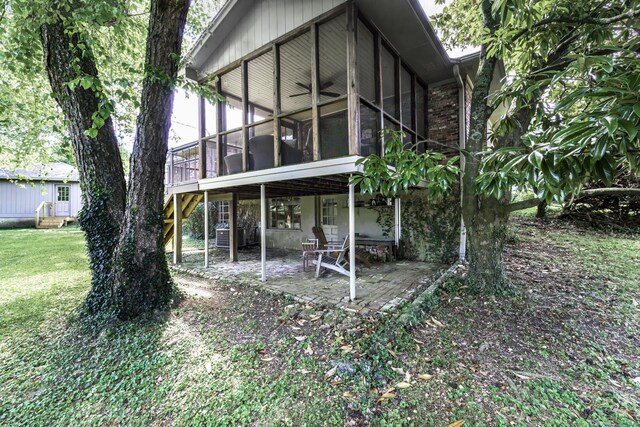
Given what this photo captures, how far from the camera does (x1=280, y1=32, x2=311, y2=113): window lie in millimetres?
5781

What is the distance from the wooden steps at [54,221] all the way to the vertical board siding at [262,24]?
60.1 ft

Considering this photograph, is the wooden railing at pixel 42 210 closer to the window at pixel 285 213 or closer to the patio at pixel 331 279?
the patio at pixel 331 279

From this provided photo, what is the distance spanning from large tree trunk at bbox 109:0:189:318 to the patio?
1899 mm

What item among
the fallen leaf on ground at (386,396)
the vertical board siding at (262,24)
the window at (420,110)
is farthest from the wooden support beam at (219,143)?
the fallen leaf on ground at (386,396)

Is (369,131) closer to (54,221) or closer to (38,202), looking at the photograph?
(54,221)

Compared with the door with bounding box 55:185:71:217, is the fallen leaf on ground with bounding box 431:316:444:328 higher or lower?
lower

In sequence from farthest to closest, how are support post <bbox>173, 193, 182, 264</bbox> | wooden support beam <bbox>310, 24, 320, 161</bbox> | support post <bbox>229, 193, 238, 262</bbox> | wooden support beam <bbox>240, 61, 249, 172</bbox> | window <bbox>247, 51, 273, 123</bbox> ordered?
1. support post <bbox>229, 193, 238, 262</bbox>
2. support post <bbox>173, 193, 182, 264</bbox>
3. window <bbox>247, 51, 273, 123</bbox>
4. wooden support beam <bbox>240, 61, 249, 172</bbox>
5. wooden support beam <bbox>310, 24, 320, 161</bbox>

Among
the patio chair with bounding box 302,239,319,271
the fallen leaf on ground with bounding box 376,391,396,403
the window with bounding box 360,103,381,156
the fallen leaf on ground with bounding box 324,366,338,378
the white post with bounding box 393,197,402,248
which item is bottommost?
the fallen leaf on ground with bounding box 376,391,396,403

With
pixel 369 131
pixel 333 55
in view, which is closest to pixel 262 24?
pixel 333 55

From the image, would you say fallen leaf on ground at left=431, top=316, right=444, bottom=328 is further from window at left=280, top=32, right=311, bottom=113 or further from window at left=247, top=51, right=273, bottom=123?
window at left=247, top=51, right=273, bottom=123

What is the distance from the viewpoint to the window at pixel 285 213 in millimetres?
10250

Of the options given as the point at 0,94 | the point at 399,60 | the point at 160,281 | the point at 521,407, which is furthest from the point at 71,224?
the point at 521,407

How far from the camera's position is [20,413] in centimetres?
253

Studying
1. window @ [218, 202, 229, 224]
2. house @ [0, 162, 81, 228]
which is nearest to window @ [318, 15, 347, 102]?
window @ [218, 202, 229, 224]
